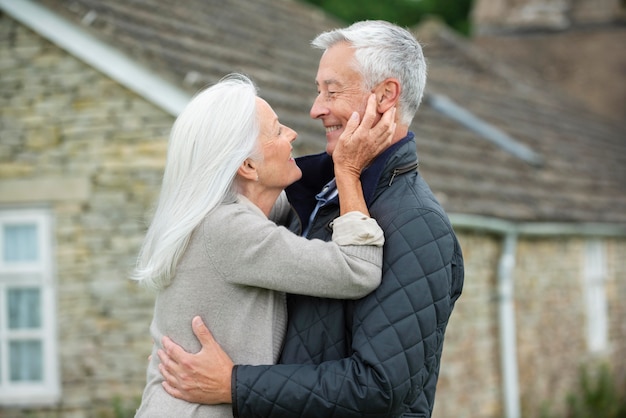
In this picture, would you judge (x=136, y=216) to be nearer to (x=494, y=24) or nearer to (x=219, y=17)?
(x=219, y=17)

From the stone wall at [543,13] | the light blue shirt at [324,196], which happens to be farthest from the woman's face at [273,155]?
the stone wall at [543,13]

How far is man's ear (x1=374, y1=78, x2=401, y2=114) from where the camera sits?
10.3 ft

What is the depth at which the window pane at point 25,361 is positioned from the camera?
300 inches

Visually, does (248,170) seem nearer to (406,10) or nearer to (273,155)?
(273,155)

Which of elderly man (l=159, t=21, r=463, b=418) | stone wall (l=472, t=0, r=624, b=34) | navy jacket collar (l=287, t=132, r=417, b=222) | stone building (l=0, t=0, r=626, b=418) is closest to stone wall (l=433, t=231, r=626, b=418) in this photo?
stone building (l=0, t=0, r=626, b=418)

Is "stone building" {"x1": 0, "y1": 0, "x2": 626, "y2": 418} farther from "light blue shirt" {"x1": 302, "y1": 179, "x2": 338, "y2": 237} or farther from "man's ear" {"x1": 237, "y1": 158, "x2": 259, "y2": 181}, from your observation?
"man's ear" {"x1": 237, "y1": 158, "x2": 259, "y2": 181}

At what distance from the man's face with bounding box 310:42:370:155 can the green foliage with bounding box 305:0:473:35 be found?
2298 cm

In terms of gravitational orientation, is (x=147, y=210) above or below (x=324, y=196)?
below

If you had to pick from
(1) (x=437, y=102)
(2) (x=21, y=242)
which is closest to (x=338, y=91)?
(2) (x=21, y=242)

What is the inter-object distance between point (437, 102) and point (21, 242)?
6214 mm

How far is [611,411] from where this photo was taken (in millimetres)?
11031

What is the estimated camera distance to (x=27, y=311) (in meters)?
→ 7.59

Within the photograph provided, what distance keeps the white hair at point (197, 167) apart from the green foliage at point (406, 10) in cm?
2318

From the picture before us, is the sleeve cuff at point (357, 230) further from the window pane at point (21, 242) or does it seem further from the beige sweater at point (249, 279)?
the window pane at point (21, 242)
